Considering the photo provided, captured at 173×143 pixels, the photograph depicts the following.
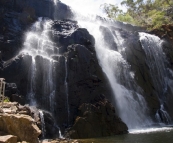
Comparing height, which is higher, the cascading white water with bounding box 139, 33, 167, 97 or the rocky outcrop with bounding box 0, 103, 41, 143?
the cascading white water with bounding box 139, 33, 167, 97

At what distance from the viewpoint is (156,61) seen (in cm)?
4188

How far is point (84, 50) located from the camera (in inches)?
1192

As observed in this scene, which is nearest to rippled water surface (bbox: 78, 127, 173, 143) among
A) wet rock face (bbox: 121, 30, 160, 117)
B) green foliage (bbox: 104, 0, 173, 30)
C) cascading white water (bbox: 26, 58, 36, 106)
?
cascading white water (bbox: 26, 58, 36, 106)

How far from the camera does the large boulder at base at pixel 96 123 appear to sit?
2324 cm

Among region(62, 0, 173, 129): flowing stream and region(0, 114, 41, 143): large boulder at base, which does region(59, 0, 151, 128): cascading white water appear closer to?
region(62, 0, 173, 129): flowing stream

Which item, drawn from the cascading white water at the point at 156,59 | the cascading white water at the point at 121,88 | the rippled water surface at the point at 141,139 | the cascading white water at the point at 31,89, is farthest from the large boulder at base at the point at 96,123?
the cascading white water at the point at 156,59

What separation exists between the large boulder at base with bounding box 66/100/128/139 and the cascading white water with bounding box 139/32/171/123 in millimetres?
13384

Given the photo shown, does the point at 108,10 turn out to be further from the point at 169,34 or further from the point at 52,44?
the point at 52,44

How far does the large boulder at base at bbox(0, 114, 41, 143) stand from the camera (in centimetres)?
1110

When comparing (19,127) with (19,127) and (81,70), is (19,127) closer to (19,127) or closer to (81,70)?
(19,127)

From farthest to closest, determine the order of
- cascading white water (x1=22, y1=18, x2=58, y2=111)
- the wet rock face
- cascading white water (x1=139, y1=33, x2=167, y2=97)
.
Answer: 1. cascading white water (x1=139, y1=33, x2=167, y2=97)
2. the wet rock face
3. cascading white water (x1=22, y1=18, x2=58, y2=111)

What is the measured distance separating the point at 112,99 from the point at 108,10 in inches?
2053

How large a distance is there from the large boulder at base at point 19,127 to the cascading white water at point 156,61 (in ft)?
91.1

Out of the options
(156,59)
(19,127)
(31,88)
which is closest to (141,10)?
(156,59)
